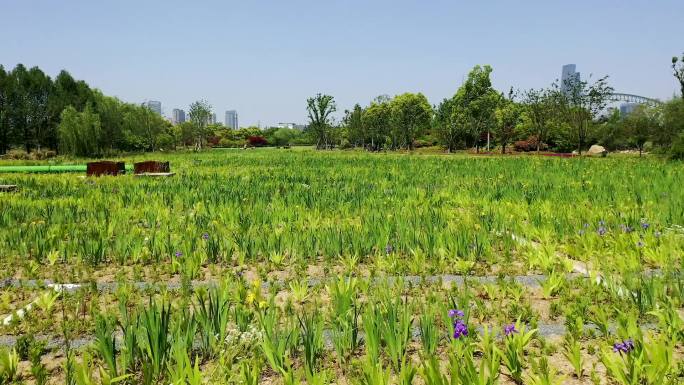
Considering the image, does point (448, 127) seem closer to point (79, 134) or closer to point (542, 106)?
point (542, 106)

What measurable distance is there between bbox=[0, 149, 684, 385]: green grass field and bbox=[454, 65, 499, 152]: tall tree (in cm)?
4450

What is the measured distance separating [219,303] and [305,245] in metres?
2.30

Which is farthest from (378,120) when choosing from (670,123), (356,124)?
(670,123)

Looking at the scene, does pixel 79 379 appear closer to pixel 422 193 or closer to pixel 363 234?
pixel 363 234

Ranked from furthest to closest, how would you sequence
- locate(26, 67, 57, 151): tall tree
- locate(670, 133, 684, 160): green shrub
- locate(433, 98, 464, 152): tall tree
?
locate(433, 98, 464, 152): tall tree < locate(26, 67, 57, 151): tall tree < locate(670, 133, 684, 160): green shrub

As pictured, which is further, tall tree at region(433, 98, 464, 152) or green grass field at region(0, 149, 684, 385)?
tall tree at region(433, 98, 464, 152)

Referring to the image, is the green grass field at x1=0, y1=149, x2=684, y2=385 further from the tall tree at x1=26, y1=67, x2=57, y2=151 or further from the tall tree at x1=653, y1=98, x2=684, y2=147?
the tall tree at x1=26, y1=67, x2=57, y2=151

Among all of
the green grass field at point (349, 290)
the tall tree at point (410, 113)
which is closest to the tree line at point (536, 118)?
the tall tree at point (410, 113)

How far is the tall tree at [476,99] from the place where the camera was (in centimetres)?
5081

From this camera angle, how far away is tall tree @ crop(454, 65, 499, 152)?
50812 millimetres

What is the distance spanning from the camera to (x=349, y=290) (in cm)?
337

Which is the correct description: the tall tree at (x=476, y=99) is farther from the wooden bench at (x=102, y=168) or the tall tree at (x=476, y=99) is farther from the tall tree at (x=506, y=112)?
the wooden bench at (x=102, y=168)

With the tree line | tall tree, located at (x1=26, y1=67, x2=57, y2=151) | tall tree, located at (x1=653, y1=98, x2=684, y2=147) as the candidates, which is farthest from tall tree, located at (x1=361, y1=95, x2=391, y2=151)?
tall tree, located at (x1=26, y1=67, x2=57, y2=151)

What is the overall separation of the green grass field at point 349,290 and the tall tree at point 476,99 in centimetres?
4450
